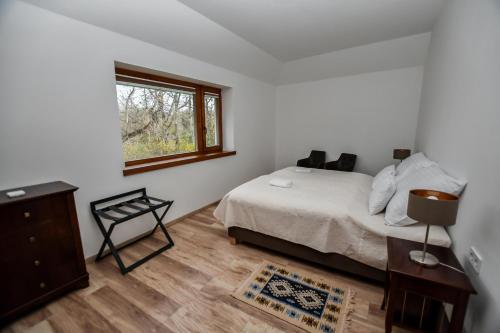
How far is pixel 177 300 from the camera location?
5.49 feet

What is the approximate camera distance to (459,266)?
4.08 ft

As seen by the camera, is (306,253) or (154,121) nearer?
(306,253)

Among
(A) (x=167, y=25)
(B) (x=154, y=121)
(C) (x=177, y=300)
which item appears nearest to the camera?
(C) (x=177, y=300)

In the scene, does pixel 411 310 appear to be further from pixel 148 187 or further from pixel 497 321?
pixel 148 187

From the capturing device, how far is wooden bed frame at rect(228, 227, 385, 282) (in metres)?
1.79

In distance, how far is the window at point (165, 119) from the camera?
261 cm

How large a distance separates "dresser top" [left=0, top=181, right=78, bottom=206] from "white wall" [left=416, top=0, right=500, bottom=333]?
262cm

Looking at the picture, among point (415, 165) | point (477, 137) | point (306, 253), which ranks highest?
point (477, 137)

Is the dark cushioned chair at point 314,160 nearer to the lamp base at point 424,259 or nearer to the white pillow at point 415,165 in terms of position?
the white pillow at point 415,165

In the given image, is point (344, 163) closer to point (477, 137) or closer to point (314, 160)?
point (314, 160)

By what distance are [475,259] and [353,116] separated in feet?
11.5

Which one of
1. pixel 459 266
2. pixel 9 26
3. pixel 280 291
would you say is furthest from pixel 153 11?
pixel 459 266

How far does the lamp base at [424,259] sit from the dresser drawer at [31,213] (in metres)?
2.43

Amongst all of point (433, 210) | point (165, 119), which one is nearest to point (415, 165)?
point (433, 210)
